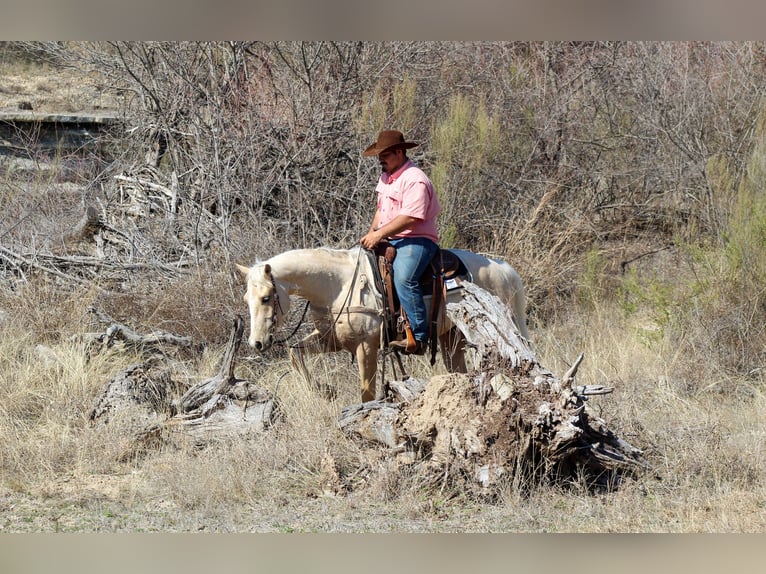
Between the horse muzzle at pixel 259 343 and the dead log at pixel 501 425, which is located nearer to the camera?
the dead log at pixel 501 425

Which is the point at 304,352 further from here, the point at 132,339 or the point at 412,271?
the point at 132,339

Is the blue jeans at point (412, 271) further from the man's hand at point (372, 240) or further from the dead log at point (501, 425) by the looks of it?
the dead log at point (501, 425)

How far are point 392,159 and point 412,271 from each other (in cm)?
93

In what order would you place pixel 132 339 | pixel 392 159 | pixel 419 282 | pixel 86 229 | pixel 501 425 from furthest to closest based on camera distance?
pixel 86 229 < pixel 132 339 < pixel 419 282 < pixel 392 159 < pixel 501 425


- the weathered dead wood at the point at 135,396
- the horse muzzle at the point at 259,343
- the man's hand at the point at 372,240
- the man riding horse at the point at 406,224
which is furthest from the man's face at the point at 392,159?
the weathered dead wood at the point at 135,396

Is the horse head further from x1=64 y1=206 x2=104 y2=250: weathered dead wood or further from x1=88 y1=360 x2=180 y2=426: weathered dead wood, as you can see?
x1=64 y1=206 x2=104 y2=250: weathered dead wood

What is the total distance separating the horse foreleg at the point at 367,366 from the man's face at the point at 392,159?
4.81 feet

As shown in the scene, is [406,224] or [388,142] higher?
[388,142]

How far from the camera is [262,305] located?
659cm

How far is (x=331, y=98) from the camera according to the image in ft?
35.2

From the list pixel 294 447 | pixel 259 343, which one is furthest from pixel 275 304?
Result: pixel 294 447

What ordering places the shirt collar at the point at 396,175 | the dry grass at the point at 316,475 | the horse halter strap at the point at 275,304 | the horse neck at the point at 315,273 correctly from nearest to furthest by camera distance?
the dry grass at the point at 316,475 → the horse halter strap at the point at 275,304 → the horse neck at the point at 315,273 → the shirt collar at the point at 396,175

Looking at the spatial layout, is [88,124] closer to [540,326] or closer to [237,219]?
[237,219]

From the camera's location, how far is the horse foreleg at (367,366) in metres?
7.13
